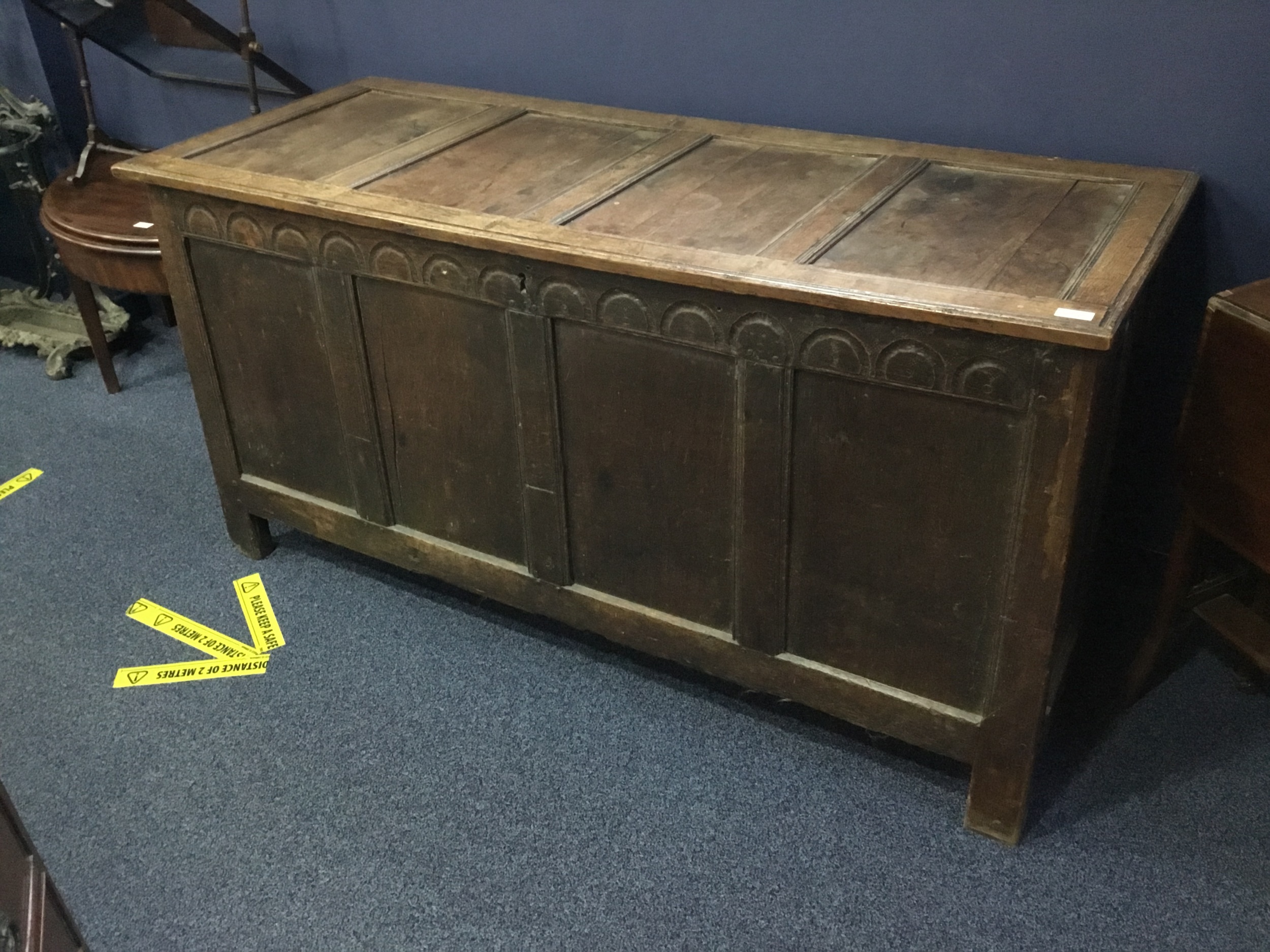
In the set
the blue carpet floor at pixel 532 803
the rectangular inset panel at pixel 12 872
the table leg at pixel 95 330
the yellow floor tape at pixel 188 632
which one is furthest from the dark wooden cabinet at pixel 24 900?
the table leg at pixel 95 330

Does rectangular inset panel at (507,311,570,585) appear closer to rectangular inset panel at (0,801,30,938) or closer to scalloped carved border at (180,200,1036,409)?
scalloped carved border at (180,200,1036,409)

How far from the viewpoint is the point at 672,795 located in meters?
1.87

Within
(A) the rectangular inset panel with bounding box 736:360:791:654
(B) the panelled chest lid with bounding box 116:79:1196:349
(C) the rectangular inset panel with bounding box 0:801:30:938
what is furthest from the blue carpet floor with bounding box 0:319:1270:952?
(B) the panelled chest lid with bounding box 116:79:1196:349

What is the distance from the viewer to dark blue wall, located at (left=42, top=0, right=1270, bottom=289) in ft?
5.92

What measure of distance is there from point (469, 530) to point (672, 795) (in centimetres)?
60

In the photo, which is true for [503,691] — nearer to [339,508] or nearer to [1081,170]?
[339,508]

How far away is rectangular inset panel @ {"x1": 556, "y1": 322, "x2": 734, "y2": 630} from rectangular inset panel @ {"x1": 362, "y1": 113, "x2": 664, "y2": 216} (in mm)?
273

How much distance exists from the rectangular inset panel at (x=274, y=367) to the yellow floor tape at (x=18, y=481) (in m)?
0.79

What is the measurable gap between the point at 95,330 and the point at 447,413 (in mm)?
1574

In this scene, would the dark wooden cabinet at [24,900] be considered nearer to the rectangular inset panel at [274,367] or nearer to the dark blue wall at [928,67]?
the rectangular inset panel at [274,367]

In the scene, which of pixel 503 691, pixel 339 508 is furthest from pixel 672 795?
pixel 339 508

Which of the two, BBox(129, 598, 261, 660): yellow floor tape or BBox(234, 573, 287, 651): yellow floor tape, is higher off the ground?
BBox(129, 598, 261, 660): yellow floor tape

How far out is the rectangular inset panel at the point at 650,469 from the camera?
170 cm

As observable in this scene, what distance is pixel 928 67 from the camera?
200 cm
